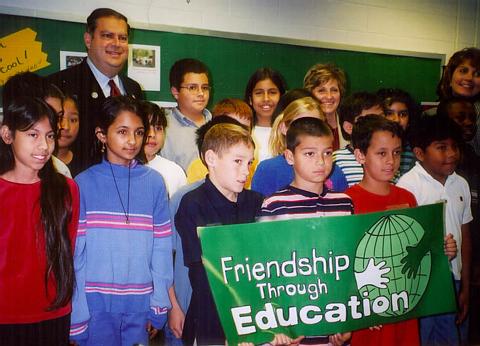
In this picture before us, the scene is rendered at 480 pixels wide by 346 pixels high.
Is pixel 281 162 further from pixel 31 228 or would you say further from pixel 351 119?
pixel 31 228

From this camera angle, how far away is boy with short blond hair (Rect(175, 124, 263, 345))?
143 centimetres

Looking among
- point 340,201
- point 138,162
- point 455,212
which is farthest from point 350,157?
point 138,162

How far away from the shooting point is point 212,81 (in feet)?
5.32

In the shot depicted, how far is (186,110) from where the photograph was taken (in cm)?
157

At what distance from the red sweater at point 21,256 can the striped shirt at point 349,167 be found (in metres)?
1.06

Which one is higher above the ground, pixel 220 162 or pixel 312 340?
pixel 220 162

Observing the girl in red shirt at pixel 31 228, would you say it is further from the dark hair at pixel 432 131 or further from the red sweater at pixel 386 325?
the dark hair at pixel 432 131

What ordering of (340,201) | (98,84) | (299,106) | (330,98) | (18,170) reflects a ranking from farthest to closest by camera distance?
1. (330,98)
2. (299,106)
3. (340,201)
4. (98,84)
5. (18,170)

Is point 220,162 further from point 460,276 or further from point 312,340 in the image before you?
point 460,276

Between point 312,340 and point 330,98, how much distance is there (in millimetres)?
951

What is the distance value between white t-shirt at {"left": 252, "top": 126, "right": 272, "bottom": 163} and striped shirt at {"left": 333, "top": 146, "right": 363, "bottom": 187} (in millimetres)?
273

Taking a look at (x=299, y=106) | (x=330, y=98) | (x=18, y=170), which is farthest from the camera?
(x=330, y=98)

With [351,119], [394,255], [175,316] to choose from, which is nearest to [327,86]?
[351,119]

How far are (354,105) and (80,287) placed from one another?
4.10 feet
